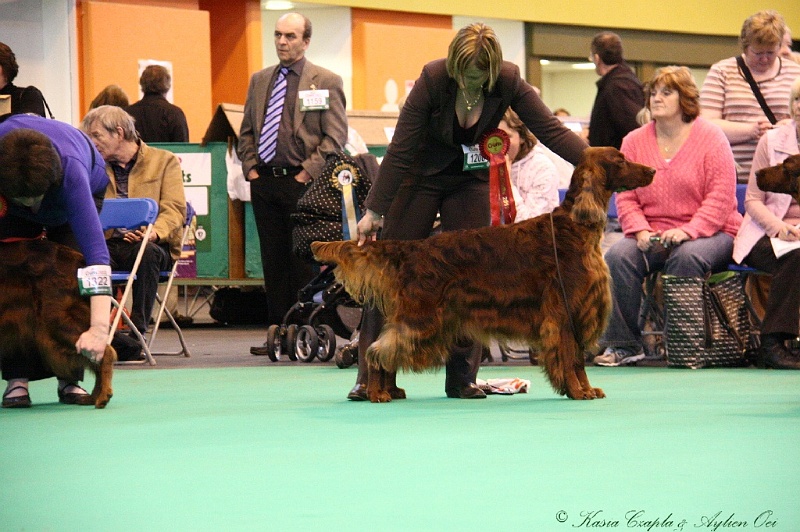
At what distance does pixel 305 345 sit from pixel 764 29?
2879mm

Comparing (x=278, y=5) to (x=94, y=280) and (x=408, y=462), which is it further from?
(x=408, y=462)

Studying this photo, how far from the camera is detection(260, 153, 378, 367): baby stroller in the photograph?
6.33 meters

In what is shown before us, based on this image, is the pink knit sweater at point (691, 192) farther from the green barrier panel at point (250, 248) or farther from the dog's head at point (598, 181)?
the green barrier panel at point (250, 248)

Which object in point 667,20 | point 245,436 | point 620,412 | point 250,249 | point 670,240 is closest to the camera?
point 245,436

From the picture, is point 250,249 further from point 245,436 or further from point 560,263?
point 245,436

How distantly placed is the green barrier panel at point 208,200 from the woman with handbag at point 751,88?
11.7 feet

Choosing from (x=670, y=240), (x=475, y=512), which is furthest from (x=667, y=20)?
(x=475, y=512)

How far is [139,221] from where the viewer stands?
6.18 meters

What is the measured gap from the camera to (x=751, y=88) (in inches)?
263

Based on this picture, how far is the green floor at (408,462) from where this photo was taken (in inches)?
93.7

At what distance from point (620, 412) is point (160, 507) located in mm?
1863

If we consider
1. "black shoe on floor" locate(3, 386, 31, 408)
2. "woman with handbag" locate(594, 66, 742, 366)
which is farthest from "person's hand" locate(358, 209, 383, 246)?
"woman with handbag" locate(594, 66, 742, 366)

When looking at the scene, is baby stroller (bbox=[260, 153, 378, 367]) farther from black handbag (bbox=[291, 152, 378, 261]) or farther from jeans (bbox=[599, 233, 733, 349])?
jeans (bbox=[599, 233, 733, 349])

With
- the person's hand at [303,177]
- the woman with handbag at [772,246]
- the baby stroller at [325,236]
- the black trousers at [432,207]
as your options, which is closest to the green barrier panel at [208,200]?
the person's hand at [303,177]
